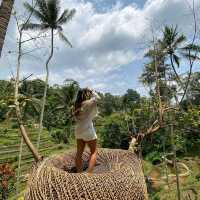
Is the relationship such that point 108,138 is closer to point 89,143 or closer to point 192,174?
point 192,174

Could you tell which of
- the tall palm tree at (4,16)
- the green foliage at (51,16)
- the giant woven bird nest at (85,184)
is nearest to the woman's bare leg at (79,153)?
the giant woven bird nest at (85,184)

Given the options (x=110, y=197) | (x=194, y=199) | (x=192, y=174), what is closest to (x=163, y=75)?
(x=194, y=199)

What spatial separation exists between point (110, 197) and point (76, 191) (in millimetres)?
319

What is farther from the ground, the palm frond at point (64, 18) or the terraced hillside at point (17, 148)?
the palm frond at point (64, 18)

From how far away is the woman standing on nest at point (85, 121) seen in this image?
13.9ft

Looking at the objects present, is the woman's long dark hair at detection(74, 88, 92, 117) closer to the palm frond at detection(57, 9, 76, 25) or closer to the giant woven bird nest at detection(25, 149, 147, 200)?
the giant woven bird nest at detection(25, 149, 147, 200)

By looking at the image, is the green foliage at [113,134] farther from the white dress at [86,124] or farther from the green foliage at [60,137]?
the white dress at [86,124]

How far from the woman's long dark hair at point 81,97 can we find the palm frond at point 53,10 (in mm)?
21823

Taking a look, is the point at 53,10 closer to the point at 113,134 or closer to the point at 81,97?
the point at 113,134

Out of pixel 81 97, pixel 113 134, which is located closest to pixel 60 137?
pixel 113 134

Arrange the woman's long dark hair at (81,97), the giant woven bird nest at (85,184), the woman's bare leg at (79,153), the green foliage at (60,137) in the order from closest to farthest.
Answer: the giant woven bird nest at (85,184) < the woman's long dark hair at (81,97) < the woman's bare leg at (79,153) < the green foliage at (60,137)

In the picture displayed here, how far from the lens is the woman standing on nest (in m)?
4.23

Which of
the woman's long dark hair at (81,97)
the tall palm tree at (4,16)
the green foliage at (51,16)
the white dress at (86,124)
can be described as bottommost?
the white dress at (86,124)

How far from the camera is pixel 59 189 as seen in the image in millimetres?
3322
